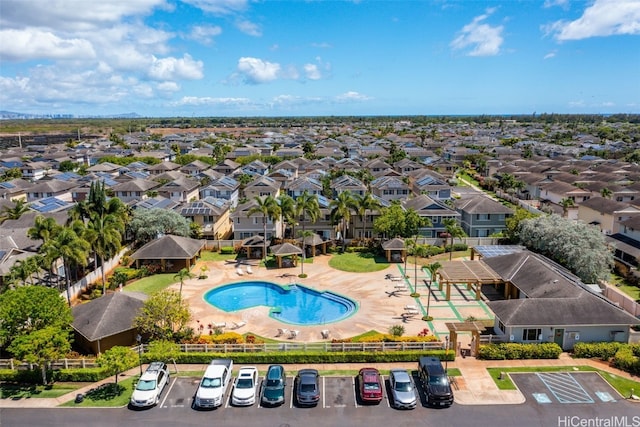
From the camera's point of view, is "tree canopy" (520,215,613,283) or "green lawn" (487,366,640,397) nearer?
"green lawn" (487,366,640,397)

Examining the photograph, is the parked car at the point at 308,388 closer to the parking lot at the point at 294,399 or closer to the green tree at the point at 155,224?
the parking lot at the point at 294,399

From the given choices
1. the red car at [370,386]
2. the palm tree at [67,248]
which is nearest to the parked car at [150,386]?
the red car at [370,386]

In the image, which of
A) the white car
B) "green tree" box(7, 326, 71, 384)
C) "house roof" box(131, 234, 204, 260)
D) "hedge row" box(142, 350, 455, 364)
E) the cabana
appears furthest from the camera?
the cabana

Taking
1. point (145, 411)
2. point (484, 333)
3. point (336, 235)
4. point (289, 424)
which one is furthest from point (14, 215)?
point (484, 333)

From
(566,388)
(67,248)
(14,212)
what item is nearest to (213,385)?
(67,248)

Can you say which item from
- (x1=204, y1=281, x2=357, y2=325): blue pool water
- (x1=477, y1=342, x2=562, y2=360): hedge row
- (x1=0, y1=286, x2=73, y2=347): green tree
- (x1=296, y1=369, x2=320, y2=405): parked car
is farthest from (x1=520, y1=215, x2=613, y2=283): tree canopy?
(x1=0, y1=286, x2=73, y2=347): green tree

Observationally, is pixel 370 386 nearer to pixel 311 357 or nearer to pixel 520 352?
pixel 311 357

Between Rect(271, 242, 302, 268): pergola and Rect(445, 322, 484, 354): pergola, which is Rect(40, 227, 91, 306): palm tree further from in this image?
Rect(445, 322, 484, 354): pergola
